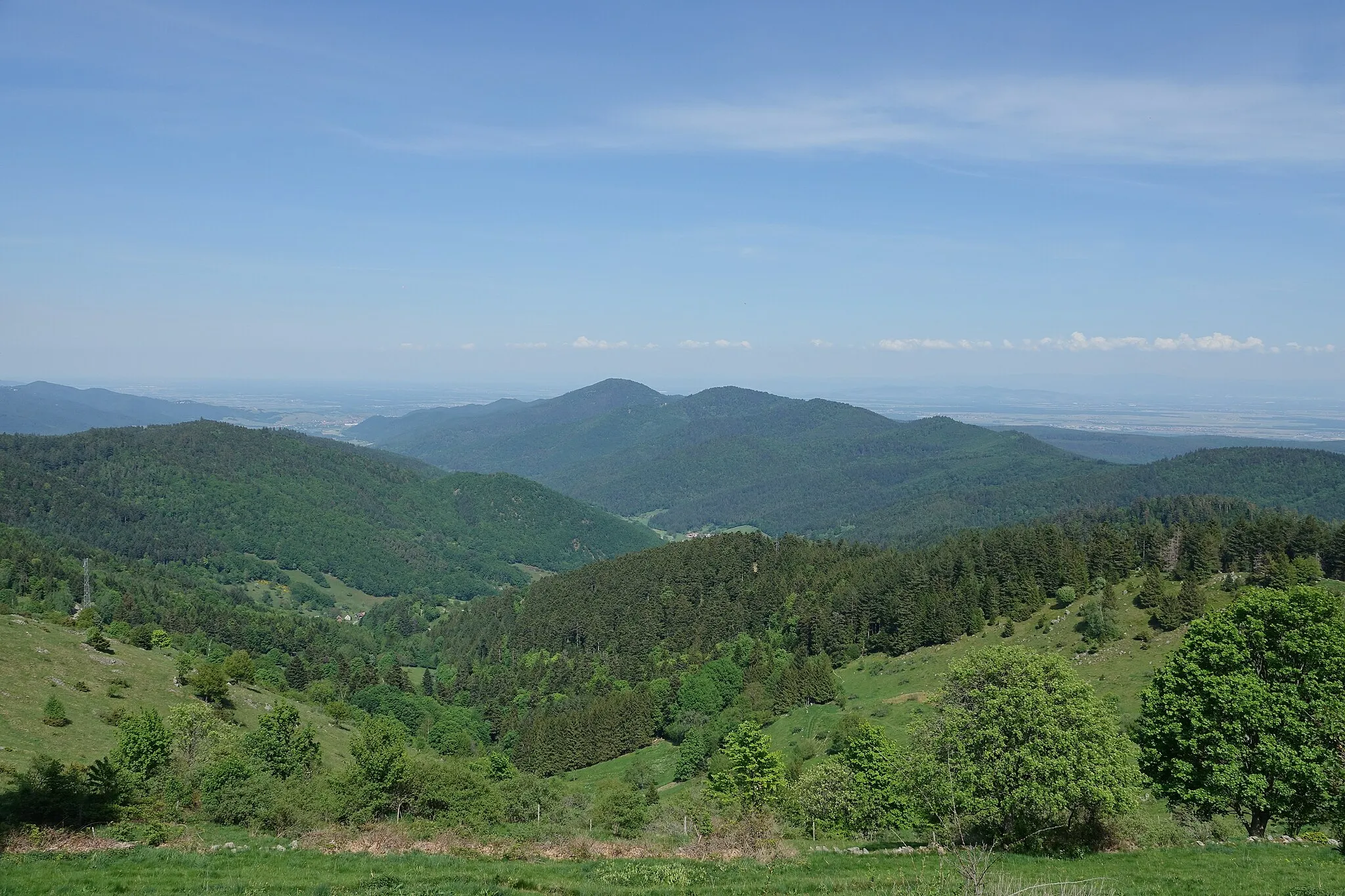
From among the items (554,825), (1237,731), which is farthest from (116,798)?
(1237,731)

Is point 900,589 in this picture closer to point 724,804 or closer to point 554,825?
point 724,804

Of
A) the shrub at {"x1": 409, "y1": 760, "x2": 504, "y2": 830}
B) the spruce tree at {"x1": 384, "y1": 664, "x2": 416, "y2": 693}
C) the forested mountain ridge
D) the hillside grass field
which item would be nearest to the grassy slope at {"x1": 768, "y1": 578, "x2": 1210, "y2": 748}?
the forested mountain ridge

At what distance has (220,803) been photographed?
33594 mm

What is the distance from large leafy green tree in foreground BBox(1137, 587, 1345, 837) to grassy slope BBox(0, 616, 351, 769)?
54.6 meters

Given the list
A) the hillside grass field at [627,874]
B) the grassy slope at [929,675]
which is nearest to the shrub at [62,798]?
the hillside grass field at [627,874]

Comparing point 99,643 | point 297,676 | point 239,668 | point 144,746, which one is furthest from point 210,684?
point 297,676

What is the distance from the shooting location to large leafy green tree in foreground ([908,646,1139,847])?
24.5 meters

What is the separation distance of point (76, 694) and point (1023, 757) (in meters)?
64.7

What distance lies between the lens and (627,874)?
69.1 ft

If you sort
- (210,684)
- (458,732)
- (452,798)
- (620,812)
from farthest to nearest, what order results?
(458,732)
(210,684)
(620,812)
(452,798)

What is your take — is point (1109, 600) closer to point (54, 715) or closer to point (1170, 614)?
point (1170, 614)

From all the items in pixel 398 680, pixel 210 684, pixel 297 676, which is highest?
pixel 210 684

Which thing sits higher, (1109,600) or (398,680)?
(1109,600)

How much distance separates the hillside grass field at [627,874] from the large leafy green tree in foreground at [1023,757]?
1.88 metres
